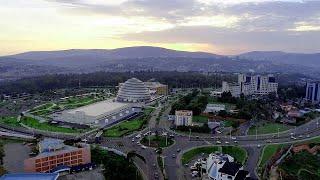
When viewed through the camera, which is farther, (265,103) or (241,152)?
(265,103)

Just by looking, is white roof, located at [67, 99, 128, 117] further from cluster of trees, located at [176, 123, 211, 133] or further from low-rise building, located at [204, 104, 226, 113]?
low-rise building, located at [204, 104, 226, 113]

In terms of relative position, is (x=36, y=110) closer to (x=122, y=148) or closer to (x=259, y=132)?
(x=122, y=148)

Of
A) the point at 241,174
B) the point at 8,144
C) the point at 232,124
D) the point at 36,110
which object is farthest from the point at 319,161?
the point at 36,110

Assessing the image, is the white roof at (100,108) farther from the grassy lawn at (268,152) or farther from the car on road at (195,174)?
the car on road at (195,174)

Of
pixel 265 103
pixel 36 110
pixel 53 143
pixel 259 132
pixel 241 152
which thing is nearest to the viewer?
pixel 53 143

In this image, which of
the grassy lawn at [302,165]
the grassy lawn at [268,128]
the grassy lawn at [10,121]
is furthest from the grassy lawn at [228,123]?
the grassy lawn at [10,121]
